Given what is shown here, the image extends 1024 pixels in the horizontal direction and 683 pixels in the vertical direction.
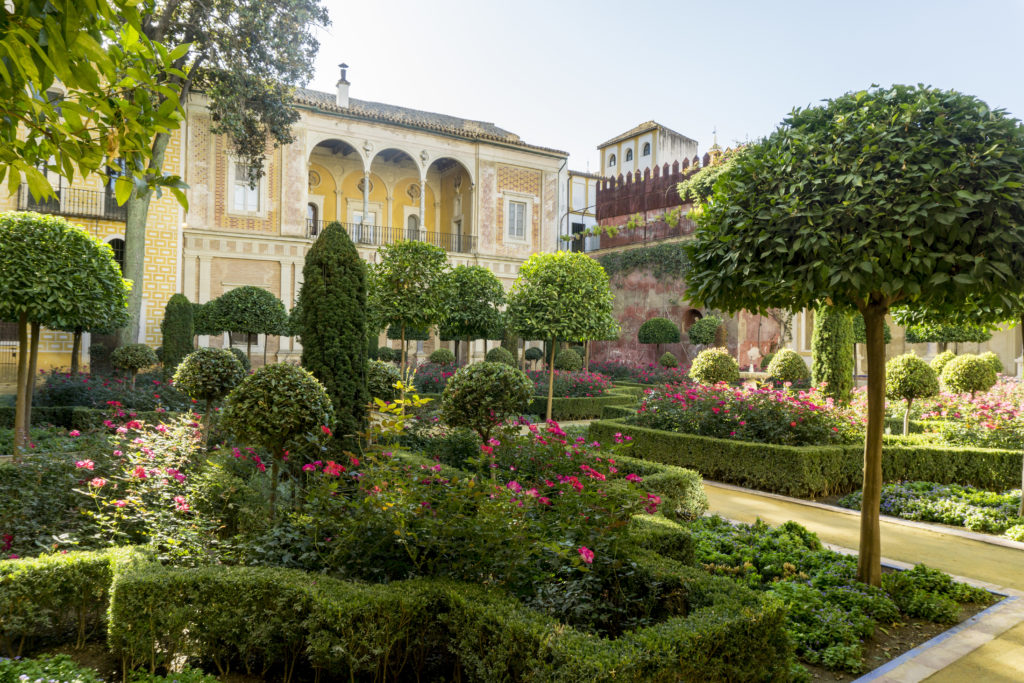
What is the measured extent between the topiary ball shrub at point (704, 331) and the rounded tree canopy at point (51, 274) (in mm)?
17747

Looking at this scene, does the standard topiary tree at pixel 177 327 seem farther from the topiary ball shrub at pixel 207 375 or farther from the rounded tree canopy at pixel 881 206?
the rounded tree canopy at pixel 881 206

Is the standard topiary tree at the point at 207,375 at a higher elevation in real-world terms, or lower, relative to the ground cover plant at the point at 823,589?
higher

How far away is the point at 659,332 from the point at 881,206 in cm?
1912

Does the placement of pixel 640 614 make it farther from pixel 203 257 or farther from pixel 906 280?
pixel 203 257

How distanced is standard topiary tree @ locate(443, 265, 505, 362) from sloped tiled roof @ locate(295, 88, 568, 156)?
9.46 m

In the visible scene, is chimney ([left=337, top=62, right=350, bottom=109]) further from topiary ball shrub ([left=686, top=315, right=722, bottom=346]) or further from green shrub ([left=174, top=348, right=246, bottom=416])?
green shrub ([left=174, top=348, right=246, bottom=416])

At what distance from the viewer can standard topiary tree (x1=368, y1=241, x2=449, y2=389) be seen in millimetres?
12234

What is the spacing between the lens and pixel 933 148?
3.48m

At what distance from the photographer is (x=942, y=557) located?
16.6ft

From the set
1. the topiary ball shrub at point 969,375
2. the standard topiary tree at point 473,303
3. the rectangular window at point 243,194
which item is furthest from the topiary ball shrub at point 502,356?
the rectangular window at point 243,194

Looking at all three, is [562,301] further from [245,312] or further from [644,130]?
[644,130]

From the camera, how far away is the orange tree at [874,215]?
3.33m

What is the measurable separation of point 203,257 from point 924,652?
2086 cm

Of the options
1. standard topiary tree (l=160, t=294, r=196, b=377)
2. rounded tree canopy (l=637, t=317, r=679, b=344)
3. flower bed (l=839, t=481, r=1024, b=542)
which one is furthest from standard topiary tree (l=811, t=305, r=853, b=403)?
standard topiary tree (l=160, t=294, r=196, b=377)
